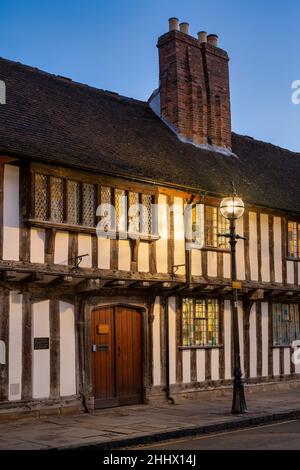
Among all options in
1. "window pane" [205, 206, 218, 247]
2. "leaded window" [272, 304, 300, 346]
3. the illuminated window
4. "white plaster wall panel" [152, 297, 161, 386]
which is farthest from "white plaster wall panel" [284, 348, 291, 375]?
"white plaster wall panel" [152, 297, 161, 386]

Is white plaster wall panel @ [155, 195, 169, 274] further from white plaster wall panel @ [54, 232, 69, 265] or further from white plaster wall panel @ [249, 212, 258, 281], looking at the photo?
white plaster wall panel @ [249, 212, 258, 281]

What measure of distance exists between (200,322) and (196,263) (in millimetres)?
1499

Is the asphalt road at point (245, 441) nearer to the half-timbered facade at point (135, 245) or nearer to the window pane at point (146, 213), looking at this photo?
the half-timbered facade at point (135, 245)

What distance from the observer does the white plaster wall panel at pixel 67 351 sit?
42.9ft

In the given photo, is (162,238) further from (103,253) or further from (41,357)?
(41,357)

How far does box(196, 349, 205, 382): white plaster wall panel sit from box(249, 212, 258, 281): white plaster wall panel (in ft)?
8.61

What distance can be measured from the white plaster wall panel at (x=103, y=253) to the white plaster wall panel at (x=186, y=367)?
3.25 metres

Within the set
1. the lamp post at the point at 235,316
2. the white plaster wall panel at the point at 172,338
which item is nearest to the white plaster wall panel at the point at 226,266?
the white plaster wall panel at the point at 172,338

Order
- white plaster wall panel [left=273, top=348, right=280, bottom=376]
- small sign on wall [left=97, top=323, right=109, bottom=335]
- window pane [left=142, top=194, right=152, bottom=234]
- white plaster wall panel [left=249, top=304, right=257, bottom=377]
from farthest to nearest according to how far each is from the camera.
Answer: white plaster wall panel [left=273, top=348, right=280, bottom=376]
white plaster wall panel [left=249, top=304, right=257, bottom=377]
window pane [left=142, top=194, right=152, bottom=234]
small sign on wall [left=97, top=323, right=109, bottom=335]

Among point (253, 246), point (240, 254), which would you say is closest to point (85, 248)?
point (240, 254)

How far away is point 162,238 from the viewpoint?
1521cm

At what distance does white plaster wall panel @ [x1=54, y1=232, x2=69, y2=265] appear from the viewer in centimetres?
1298
